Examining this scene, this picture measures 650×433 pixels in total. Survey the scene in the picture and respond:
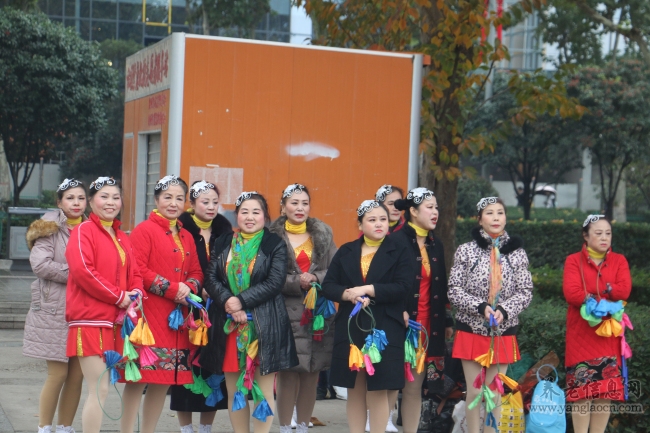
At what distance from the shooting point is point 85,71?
2241cm

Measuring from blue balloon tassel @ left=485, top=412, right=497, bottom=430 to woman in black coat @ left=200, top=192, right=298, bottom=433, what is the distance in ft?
4.46

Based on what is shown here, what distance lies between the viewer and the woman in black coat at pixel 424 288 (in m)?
6.20

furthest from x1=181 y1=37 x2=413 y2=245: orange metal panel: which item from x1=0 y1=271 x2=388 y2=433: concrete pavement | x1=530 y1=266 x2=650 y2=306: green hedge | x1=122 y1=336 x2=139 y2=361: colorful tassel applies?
x1=530 y1=266 x2=650 y2=306: green hedge

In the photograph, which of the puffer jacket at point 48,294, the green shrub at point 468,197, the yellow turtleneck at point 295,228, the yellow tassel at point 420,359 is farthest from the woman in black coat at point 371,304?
the green shrub at point 468,197

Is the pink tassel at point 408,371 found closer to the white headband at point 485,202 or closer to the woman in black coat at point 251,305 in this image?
the woman in black coat at point 251,305

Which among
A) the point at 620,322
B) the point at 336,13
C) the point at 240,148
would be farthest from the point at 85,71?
the point at 620,322

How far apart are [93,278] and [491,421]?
2.81 meters

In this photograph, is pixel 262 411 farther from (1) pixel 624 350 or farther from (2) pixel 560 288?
(2) pixel 560 288

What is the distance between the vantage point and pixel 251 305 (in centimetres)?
571

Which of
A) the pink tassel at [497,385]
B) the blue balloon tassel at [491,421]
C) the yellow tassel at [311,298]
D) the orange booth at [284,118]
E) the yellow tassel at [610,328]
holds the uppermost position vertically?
the orange booth at [284,118]

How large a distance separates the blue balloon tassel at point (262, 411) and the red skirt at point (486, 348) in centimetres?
134

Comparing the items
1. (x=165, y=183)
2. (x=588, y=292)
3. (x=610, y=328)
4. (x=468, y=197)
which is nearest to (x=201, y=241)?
(x=165, y=183)

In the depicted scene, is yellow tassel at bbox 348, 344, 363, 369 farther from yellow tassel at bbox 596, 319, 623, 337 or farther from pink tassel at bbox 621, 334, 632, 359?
pink tassel at bbox 621, 334, 632, 359

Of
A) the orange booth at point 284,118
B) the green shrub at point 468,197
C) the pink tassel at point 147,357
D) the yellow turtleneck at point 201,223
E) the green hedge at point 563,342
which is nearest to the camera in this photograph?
the pink tassel at point 147,357
